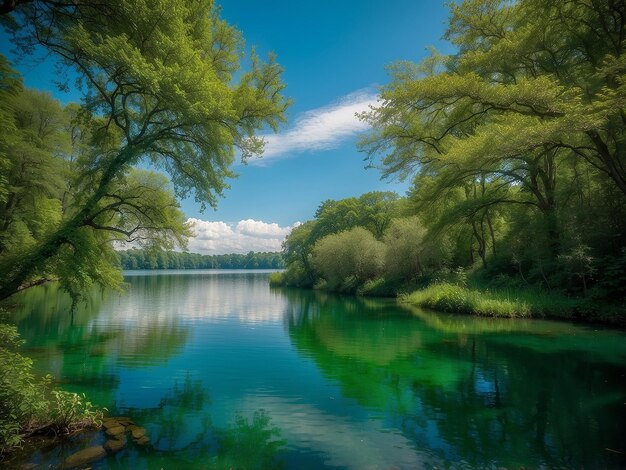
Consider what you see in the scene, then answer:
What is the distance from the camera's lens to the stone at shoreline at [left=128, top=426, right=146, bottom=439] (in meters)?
7.16

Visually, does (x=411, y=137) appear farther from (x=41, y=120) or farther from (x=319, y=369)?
(x=41, y=120)

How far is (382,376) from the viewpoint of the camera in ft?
37.6

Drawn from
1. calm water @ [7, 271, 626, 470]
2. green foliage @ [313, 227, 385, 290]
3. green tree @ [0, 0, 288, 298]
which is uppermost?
green tree @ [0, 0, 288, 298]

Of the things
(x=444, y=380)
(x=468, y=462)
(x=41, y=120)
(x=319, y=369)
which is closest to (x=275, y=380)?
(x=319, y=369)

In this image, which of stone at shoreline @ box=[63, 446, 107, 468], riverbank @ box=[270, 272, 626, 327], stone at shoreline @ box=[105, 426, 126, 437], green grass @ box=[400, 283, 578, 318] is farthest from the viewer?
green grass @ box=[400, 283, 578, 318]

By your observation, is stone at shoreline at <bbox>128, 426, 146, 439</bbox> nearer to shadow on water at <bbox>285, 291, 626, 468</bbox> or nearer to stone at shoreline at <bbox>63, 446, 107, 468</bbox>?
stone at shoreline at <bbox>63, 446, 107, 468</bbox>

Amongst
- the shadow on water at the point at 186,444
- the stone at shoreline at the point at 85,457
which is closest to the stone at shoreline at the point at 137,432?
the shadow on water at the point at 186,444

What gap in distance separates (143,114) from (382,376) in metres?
13.5

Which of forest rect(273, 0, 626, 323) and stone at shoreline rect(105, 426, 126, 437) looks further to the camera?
forest rect(273, 0, 626, 323)

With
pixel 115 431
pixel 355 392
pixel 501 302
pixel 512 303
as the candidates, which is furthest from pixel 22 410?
pixel 501 302

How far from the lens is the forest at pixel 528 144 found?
14.2 m

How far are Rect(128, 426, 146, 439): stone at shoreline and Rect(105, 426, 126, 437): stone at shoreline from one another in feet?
0.54

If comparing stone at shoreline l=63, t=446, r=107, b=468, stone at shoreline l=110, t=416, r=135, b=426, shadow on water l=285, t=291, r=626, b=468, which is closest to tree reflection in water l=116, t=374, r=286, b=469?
stone at shoreline l=110, t=416, r=135, b=426

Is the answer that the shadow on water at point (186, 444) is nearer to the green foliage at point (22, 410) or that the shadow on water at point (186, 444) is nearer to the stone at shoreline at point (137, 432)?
the stone at shoreline at point (137, 432)
